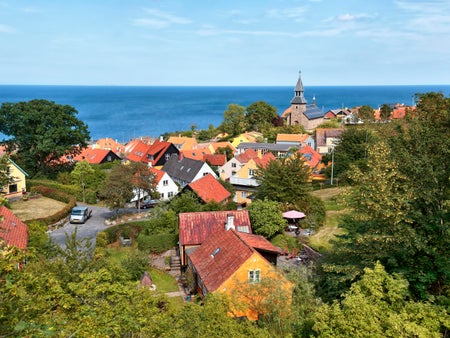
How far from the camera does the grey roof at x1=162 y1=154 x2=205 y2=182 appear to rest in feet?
207

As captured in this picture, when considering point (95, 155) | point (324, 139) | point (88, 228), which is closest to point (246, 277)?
point (88, 228)

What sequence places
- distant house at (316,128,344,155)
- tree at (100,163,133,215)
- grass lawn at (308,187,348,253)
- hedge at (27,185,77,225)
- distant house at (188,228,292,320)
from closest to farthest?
distant house at (188,228,292,320) < grass lawn at (308,187,348,253) < tree at (100,163,133,215) < hedge at (27,185,77,225) < distant house at (316,128,344,155)

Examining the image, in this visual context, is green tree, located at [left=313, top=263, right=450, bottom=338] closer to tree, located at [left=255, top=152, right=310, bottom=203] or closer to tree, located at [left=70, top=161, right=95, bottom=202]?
tree, located at [left=255, top=152, right=310, bottom=203]

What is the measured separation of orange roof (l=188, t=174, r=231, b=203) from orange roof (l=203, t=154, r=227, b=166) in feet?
84.3

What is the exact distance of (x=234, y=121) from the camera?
108 meters

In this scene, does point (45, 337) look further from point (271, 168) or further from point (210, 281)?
point (271, 168)

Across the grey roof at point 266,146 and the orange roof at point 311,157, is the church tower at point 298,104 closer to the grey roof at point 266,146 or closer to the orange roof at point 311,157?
the grey roof at point 266,146

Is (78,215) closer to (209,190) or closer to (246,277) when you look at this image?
(209,190)

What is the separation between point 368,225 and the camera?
75.0 ft

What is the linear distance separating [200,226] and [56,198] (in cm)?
2786

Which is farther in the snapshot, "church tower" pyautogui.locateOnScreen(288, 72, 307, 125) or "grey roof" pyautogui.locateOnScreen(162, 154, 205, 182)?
"church tower" pyautogui.locateOnScreen(288, 72, 307, 125)

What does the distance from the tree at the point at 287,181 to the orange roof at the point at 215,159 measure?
34525 mm

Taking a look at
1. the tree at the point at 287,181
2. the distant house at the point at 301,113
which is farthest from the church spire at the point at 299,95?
the tree at the point at 287,181

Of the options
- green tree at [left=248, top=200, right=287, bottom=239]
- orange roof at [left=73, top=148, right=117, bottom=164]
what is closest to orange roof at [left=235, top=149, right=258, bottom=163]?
green tree at [left=248, top=200, right=287, bottom=239]
